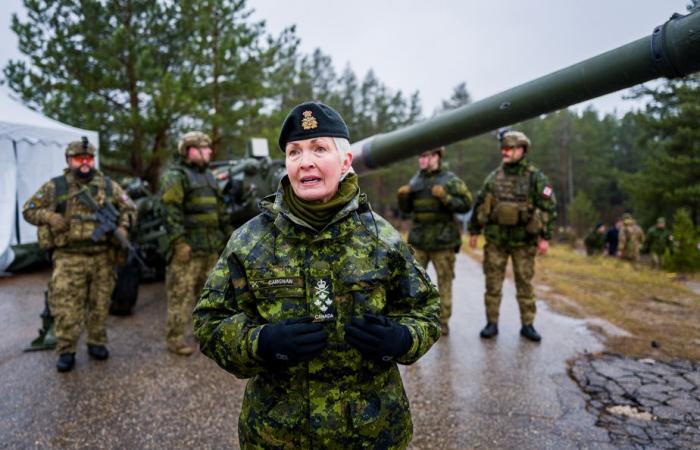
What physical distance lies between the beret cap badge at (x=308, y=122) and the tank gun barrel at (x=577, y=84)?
1384 mm

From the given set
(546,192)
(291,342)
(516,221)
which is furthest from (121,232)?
(546,192)

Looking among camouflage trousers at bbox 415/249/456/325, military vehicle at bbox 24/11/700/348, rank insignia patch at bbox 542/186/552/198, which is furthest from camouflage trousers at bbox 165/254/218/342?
rank insignia patch at bbox 542/186/552/198

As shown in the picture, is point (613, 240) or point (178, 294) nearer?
point (178, 294)

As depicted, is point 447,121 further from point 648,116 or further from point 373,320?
point 648,116

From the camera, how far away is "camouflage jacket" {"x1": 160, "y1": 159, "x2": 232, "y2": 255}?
4.71m

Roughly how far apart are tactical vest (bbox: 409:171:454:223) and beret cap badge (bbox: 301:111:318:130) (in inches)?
145

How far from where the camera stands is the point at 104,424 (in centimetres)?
333

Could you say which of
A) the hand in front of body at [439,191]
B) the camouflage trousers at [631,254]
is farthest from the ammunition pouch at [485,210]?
the camouflage trousers at [631,254]

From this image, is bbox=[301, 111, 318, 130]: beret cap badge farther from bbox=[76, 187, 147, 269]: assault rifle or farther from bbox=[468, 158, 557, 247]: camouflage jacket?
bbox=[468, 158, 557, 247]: camouflage jacket

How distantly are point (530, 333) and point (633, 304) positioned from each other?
8.94 ft

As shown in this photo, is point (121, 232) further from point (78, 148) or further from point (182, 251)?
point (78, 148)

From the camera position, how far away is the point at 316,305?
1.65 metres

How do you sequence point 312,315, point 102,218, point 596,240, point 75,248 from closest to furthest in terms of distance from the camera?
1. point 312,315
2. point 75,248
3. point 102,218
4. point 596,240

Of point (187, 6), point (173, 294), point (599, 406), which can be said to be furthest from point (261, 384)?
point (187, 6)
